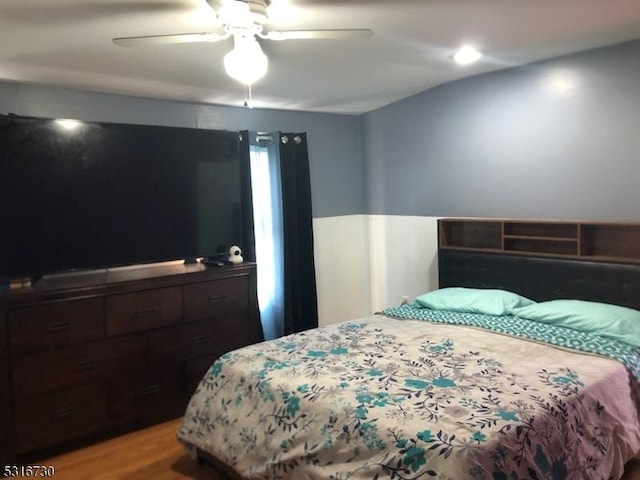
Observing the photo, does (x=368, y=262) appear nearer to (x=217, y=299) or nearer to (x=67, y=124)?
(x=217, y=299)

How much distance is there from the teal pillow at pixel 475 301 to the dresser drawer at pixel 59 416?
7.57ft

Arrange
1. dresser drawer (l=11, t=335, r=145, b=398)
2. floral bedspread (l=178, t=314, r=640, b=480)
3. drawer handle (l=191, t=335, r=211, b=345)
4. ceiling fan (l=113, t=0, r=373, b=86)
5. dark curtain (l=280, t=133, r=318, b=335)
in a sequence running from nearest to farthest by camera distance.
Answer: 1. floral bedspread (l=178, t=314, r=640, b=480)
2. ceiling fan (l=113, t=0, r=373, b=86)
3. dresser drawer (l=11, t=335, r=145, b=398)
4. drawer handle (l=191, t=335, r=211, b=345)
5. dark curtain (l=280, t=133, r=318, b=335)

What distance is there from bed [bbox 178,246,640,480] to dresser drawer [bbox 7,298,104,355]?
33.7 inches

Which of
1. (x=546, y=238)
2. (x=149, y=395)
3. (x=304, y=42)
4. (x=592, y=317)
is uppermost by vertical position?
(x=304, y=42)

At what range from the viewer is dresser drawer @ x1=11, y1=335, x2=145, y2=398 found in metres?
2.74

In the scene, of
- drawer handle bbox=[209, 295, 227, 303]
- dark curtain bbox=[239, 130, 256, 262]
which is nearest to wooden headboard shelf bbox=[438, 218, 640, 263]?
dark curtain bbox=[239, 130, 256, 262]

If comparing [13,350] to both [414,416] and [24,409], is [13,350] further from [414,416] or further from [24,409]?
[414,416]

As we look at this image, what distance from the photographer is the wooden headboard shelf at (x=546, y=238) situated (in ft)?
10.4

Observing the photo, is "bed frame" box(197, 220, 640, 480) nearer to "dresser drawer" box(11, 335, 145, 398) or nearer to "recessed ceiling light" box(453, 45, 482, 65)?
"dresser drawer" box(11, 335, 145, 398)

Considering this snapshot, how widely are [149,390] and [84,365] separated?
1.49ft

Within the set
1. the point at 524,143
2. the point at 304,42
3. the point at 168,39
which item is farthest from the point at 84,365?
the point at 524,143

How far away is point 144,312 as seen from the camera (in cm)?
316

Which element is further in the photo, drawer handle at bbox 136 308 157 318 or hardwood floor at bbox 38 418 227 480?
drawer handle at bbox 136 308 157 318

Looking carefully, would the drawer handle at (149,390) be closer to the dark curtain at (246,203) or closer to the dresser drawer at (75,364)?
the dresser drawer at (75,364)
